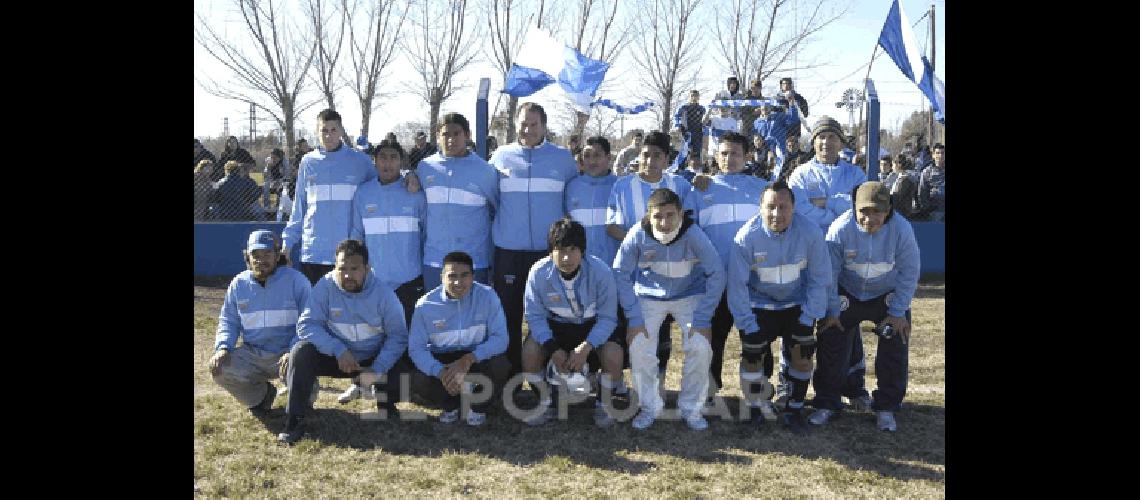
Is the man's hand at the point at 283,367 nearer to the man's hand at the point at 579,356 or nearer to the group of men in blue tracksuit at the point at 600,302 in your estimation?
the group of men in blue tracksuit at the point at 600,302

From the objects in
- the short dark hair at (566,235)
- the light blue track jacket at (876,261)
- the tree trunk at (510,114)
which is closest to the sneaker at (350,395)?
the short dark hair at (566,235)

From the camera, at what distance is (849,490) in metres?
3.95

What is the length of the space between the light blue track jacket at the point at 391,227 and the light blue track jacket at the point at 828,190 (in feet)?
8.60

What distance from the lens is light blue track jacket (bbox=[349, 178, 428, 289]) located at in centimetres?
564

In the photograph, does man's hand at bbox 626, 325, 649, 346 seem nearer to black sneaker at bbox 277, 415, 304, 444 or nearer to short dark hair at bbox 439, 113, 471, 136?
short dark hair at bbox 439, 113, 471, 136

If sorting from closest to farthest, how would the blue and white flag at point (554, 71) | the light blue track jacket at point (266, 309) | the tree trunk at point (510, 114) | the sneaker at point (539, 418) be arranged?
the sneaker at point (539, 418), the light blue track jacket at point (266, 309), the blue and white flag at point (554, 71), the tree trunk at point (510, 114)

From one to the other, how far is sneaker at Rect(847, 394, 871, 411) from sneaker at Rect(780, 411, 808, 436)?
1.91 feet

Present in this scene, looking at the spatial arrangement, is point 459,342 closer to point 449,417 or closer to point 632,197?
point 449,417

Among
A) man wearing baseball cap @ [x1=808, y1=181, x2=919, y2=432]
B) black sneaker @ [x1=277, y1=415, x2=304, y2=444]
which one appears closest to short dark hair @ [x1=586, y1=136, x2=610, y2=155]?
man wearing baseball cap @ [x1=808, y1=181, x2=919, y2=432]

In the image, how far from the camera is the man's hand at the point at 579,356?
4895 millimetres
